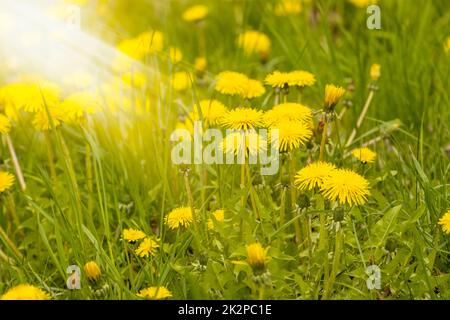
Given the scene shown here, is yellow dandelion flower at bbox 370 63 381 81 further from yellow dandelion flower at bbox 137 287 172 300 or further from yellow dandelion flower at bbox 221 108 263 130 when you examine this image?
yellow dandelion flower at bbox 137 287 172 300

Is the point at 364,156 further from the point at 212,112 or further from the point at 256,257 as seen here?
the point at 256,257

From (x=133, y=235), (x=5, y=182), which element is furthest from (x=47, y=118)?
(x=133, y=235)

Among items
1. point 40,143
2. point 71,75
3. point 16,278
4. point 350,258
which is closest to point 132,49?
point 71,75

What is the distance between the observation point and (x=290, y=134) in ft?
5.08

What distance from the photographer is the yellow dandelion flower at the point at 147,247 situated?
5.23ft

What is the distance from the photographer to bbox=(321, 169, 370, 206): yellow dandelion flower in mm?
1436

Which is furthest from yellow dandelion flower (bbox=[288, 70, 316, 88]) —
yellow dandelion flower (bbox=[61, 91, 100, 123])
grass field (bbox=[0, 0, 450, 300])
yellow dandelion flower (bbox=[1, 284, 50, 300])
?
yellow dandelion flower (bbox=[1, 284, 50, 300])

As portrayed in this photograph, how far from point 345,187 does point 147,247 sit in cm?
47

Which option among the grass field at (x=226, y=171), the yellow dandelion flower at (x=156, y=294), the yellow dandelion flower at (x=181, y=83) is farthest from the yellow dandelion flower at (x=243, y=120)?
the yellow dandelion flower at (x=181, y=83)

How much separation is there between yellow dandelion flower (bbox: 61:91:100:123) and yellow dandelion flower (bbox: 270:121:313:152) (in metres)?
0.55

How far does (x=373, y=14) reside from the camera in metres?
2.55
